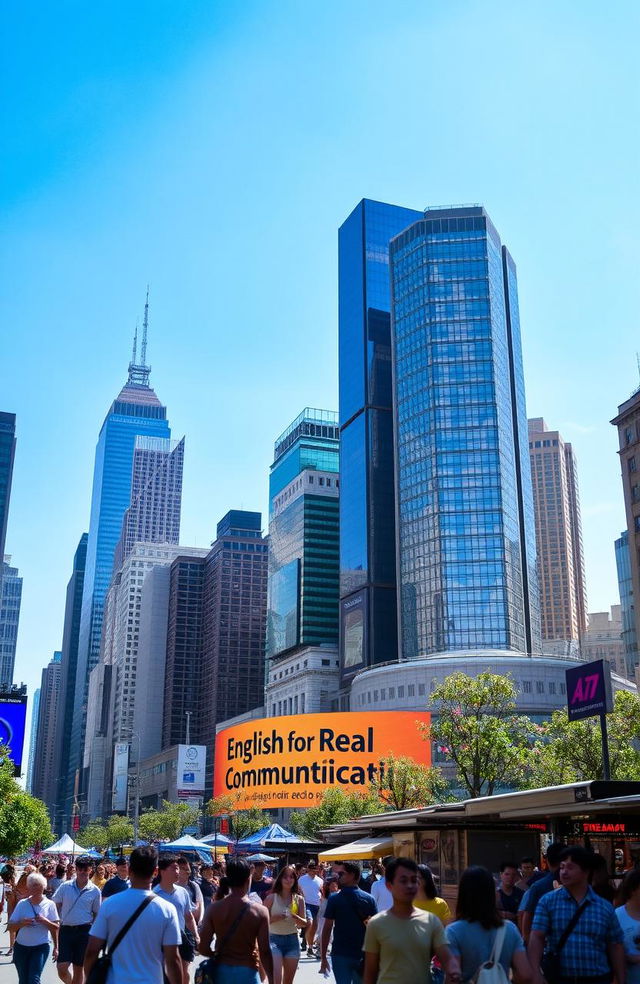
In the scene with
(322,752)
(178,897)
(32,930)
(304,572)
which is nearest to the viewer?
(178,897)

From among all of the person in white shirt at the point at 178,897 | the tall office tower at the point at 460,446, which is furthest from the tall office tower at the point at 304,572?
the person in white shirt at the point at 178,897

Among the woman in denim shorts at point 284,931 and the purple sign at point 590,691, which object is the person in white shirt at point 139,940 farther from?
the purple sign at point 590,691

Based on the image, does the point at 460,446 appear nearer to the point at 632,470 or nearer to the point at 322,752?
the point at 632,470

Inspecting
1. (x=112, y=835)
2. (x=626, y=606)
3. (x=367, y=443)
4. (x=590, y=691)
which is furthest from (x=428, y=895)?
(x=626, y=606)

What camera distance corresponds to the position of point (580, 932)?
7105 millimetres

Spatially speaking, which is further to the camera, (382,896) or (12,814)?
(12,814)

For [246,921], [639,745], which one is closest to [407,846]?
[246,921]

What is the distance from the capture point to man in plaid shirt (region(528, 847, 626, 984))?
23.0 feet

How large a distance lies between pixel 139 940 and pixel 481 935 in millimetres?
2538

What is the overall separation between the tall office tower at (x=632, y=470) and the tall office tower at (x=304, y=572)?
3128 inches

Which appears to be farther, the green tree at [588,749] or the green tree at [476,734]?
the green tree at [588,749]

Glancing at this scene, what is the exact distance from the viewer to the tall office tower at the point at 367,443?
14775cm

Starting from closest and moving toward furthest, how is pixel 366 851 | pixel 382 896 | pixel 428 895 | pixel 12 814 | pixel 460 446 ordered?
pixel 428 895 → pixel 382 896 → pixel 366 851 → pixel 12 814 → pixel 460 446

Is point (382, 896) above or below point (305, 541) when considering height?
below
